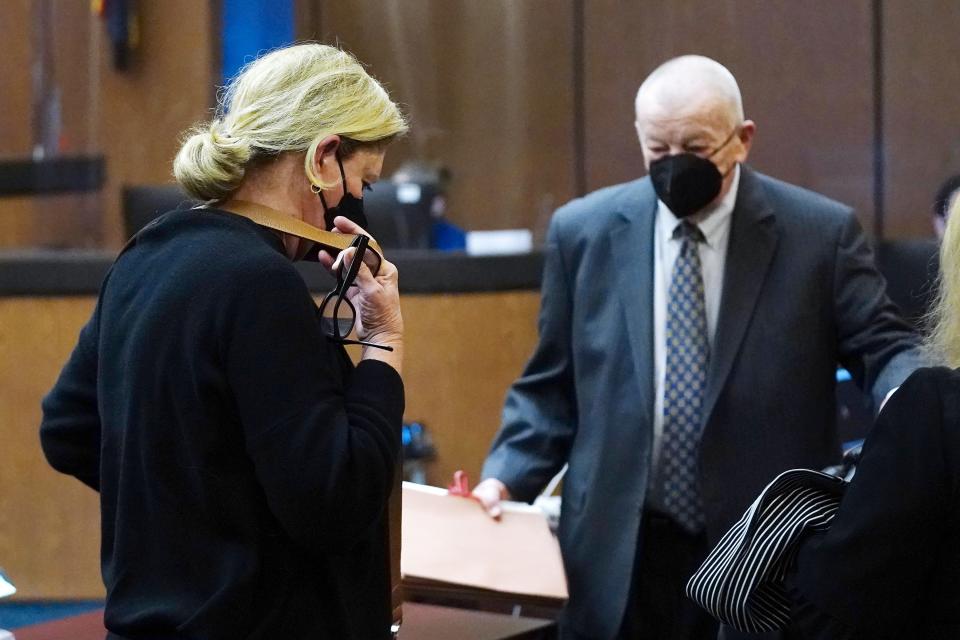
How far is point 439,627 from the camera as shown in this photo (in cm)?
203

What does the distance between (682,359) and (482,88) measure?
4330mm

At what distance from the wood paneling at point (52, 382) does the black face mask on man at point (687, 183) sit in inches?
78.2

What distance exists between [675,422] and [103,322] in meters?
1.14

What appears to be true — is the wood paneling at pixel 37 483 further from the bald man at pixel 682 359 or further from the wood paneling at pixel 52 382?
the bald man at pixel 682 359

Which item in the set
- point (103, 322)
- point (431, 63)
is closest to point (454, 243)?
point (431, 63)

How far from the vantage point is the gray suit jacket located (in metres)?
2.35

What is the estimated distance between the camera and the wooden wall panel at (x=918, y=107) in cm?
555

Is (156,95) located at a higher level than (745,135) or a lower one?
higher

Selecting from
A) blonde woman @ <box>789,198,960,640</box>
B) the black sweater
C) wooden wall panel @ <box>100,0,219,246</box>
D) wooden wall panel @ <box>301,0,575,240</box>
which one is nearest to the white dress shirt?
blonde woman @ <box>789,198,960,640</box>

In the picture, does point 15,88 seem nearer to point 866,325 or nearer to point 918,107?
point 918,107

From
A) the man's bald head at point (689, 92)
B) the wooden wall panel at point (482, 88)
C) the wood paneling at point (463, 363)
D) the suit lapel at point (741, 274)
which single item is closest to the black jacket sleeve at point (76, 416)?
the suit lapel at point (741, 274)

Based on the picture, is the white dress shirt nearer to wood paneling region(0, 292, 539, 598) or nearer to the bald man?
the bald man

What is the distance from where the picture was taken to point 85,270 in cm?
433

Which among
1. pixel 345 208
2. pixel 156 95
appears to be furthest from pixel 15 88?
pixel 345 208
